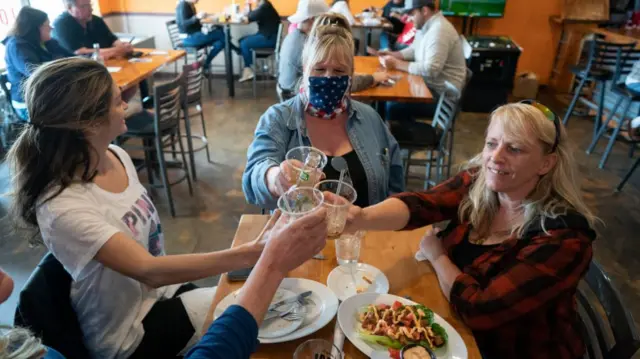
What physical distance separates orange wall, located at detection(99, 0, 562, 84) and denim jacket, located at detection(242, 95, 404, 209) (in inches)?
213

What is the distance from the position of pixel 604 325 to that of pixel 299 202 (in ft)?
3.28

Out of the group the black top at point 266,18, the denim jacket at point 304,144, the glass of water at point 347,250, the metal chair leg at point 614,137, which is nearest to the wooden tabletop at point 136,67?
the black top at point 266,18

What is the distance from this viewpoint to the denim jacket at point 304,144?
179 centimetres

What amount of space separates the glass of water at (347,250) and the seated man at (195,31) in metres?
5.73

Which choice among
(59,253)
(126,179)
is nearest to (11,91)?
(126,179)

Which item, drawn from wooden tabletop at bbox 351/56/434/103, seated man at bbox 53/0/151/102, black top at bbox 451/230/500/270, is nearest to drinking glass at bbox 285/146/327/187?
black top at bbox 451/230/500/270

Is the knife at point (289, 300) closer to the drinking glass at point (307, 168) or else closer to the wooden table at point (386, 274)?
the wooden table at point (386, 274)

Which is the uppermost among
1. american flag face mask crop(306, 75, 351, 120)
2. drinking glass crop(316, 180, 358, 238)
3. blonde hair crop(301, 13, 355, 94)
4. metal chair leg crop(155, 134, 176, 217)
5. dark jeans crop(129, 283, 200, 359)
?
blonde hair crop(301, 13, 355, 94)

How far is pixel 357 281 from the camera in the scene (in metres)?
1.35

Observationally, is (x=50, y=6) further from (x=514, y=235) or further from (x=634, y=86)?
(x=634, y=86)

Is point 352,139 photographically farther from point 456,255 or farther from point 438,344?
point 438,344

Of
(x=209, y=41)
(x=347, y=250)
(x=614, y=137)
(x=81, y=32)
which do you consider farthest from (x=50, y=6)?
(x=614, y=137)

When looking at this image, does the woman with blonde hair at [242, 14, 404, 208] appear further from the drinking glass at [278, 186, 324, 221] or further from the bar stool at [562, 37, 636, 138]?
the bar stool at [562, 37, 636, 138]

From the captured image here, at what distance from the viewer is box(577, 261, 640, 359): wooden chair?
3.84 feet
